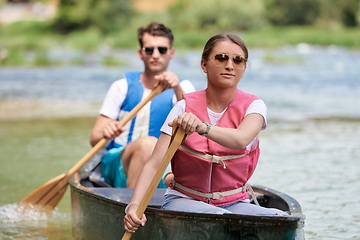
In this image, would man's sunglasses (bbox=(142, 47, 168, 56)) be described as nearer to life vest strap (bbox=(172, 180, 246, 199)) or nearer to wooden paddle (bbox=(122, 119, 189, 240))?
life vest strap (bbox=(172, 180, 246, 199))

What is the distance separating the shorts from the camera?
3826 millimetres

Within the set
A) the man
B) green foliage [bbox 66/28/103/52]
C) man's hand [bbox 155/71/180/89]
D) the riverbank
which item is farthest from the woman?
green foliage [bbox 66/28/103/52]

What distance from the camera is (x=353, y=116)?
33.4 ft

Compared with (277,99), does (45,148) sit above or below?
below

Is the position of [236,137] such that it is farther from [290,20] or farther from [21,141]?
[290,20]

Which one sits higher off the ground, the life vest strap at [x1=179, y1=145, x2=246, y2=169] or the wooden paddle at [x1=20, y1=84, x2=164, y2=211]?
the life vest strap at [x1=179, y1=145, x2=246, y2=169]

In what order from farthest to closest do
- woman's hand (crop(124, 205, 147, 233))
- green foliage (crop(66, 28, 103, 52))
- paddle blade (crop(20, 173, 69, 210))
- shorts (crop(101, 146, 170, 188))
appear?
1. green foliage (crop(66, 28, 103, 52))
2. paddle blade (crop(20, 173, 69, 210))
3. shorts (crop(101, 146, 170, 188))
4. woman's hand (crop(124, 205, 147, 233))

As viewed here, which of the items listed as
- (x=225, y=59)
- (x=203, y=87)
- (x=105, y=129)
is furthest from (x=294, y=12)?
(x=225, y=59)

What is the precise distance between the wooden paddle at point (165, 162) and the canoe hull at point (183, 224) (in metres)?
0.10

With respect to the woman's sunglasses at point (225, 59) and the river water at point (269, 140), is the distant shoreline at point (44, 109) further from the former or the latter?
the woman's sunglasses at point (225, 59)

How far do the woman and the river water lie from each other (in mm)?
225

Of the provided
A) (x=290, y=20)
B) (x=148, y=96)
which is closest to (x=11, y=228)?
(x=148, y=96)

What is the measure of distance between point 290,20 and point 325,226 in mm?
36425

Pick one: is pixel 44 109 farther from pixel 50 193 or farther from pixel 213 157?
pixel 213 157
